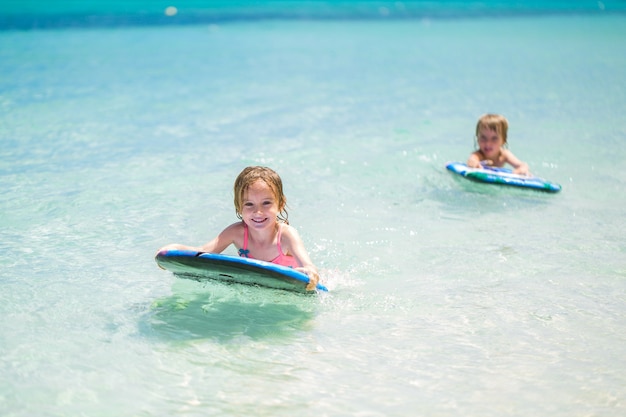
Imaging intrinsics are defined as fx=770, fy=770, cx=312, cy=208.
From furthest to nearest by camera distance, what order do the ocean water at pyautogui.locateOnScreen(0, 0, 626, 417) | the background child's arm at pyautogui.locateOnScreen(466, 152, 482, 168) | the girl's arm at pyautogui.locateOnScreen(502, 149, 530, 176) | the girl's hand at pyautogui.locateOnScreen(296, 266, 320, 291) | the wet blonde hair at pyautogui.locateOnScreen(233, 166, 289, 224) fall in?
the girl's arm at pyautogui.locateOnScreen(502, 149, 530, 176) < the background child's arm at pyautogui.locateOnScreen(466, 152, 482, 168) < the wet blonde hair at pyautogui.locateOnScreen(233, 166, 289, 224) < the girl's hand at pyautogui.locateOnScreen(296, 266, 320, 291) < the ocean water at pyautogui.locateOnScreen(0, 0, 626, 417)

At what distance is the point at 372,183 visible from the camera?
6562mm

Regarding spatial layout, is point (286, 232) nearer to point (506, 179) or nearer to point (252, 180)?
point (252, 180)

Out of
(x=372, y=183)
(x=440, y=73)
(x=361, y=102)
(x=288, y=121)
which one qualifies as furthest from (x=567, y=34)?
(x=372, y=183)

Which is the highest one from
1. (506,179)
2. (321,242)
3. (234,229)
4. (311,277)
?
(506,179)

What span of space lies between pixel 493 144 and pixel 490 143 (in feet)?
0.09

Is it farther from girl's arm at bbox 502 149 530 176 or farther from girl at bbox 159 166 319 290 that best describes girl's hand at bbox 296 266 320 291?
girl's arm at bbox 502 149 530 176

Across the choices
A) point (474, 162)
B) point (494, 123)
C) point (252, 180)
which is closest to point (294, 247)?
point (252, 180)

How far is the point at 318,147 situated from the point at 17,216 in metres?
3.06

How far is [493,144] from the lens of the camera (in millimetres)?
6738

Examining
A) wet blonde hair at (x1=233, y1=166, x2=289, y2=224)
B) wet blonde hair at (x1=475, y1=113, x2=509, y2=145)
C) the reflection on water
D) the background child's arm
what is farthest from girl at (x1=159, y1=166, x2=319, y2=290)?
wet blonde hair at (x1=475, y1=113, x2=509, y2=145)

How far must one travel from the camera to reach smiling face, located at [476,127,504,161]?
6695mm

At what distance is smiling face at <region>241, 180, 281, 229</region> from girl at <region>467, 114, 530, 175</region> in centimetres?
290

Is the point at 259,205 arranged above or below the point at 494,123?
below

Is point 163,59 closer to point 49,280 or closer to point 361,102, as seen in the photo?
point 361,102
